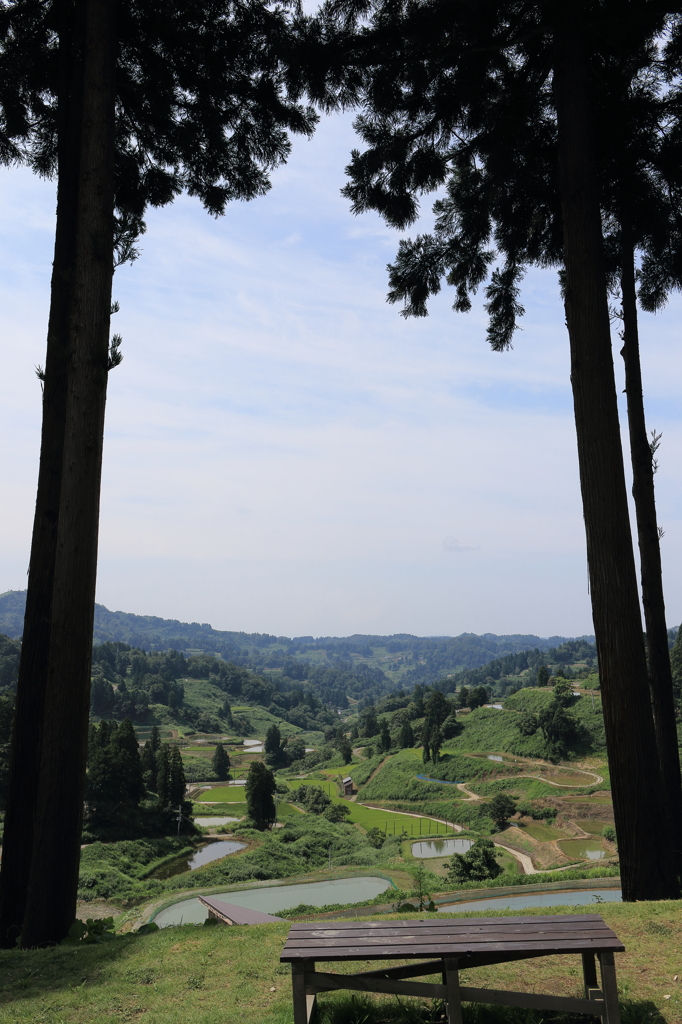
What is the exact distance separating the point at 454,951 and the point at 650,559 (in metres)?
6.08

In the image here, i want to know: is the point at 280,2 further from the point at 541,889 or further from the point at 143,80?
the point at 541,889

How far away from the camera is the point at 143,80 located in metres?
6.96

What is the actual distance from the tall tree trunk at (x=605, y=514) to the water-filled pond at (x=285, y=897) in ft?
62.4

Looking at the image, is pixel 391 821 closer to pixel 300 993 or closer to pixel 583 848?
pixel 583 848

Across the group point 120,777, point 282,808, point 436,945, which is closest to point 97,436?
point 436,945

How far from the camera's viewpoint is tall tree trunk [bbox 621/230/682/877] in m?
7.23

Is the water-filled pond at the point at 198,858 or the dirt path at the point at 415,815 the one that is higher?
the water-filled pond at the point at 198,858

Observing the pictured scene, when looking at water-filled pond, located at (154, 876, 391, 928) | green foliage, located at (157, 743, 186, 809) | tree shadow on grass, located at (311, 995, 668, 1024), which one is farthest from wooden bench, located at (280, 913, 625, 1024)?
green foliage, located at (157, 743, 186, 809)

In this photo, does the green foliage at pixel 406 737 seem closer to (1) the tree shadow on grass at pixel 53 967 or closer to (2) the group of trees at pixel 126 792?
(2) the group of trees at pixel 126 792

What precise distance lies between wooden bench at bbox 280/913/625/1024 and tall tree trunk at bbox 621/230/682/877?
5.00 meters

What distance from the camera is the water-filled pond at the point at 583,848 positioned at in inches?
1599

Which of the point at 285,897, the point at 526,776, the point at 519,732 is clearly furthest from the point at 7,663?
the point at 285,897

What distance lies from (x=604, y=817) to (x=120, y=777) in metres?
36.5

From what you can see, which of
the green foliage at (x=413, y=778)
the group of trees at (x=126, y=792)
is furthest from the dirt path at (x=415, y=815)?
the group of trees at (x=126, y=792)
